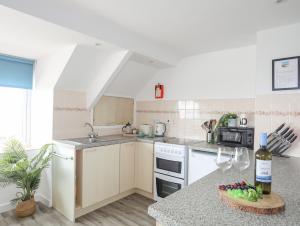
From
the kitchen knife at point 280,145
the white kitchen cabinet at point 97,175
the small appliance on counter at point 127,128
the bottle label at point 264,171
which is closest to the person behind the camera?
the bottle label at point 264,171

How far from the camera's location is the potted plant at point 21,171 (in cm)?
226

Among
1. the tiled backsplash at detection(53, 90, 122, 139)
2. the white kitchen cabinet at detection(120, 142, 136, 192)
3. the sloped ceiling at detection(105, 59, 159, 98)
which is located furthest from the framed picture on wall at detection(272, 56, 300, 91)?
the tiled backsplash at detection(53, 90, 122, 139)

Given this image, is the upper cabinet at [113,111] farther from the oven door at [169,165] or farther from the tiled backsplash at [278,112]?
the tiled backsplash at [278,112]

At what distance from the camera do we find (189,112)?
3102 mm

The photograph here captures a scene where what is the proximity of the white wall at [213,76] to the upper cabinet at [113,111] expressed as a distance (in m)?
0.67

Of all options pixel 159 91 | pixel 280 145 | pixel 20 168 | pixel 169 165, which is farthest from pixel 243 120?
pixel 20 168

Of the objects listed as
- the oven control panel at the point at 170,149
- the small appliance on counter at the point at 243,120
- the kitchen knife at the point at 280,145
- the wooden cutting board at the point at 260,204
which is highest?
the small appliance on counter at the point at 243,120

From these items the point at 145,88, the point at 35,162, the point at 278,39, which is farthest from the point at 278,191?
the point at 145,88

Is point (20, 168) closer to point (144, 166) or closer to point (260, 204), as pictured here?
point (144, 166)

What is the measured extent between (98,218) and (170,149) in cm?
119

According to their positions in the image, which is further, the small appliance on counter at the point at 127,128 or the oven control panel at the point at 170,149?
the small appliance on counter at the point at 127,128

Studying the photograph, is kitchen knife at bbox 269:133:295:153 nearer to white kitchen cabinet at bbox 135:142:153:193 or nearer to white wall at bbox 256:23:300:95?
white wall at bbox 256:23:300:95

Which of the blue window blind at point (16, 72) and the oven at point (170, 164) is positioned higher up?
the blue window blind at point (16, 72)

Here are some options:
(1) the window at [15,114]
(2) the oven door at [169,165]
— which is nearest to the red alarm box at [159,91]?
(2) the oven door at [169,165]
